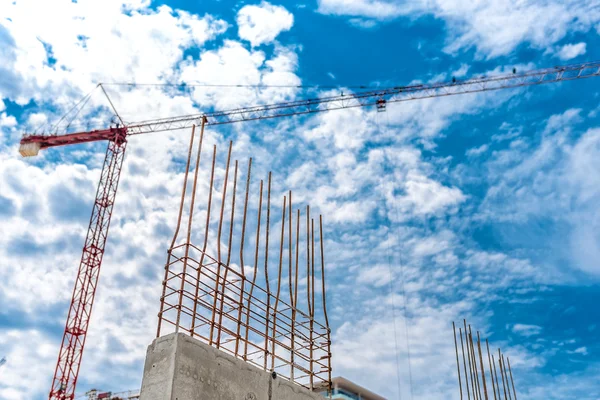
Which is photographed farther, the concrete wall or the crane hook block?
the crane hook block

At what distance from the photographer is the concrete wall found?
7180mm

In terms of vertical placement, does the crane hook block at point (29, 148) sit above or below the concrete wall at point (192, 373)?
above

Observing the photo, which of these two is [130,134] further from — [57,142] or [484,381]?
[484,381]

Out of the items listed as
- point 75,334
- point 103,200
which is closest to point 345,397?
point 75,334

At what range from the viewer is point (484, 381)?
20266 millimetres

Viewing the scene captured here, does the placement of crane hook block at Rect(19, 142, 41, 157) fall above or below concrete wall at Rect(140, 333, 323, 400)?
above

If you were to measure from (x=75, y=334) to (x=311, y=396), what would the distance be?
31800 millimetres

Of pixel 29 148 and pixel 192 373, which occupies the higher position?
pixel 29 148

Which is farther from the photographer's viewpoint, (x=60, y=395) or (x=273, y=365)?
(x=60, y=395)

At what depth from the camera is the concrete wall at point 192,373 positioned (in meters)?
7.18

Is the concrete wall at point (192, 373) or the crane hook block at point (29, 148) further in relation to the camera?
the crane hook block at point (29, 148)

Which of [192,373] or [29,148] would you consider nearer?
[192,373]

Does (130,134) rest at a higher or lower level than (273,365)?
higher

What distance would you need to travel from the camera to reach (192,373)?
Result: 7438 mm
